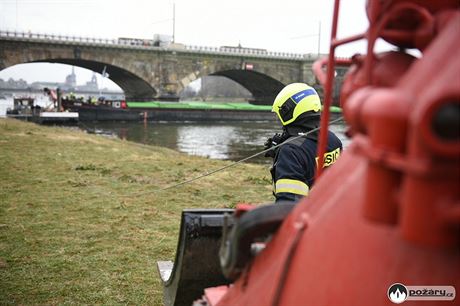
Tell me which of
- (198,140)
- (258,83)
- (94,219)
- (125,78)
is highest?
(258,83)

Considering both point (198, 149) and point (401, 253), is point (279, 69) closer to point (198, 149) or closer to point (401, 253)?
point (198, 149)

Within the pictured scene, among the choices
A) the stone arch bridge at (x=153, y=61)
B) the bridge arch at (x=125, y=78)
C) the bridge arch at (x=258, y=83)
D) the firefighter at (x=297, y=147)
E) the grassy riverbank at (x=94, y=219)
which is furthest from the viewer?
the bridge arch at (x=258, y=83)

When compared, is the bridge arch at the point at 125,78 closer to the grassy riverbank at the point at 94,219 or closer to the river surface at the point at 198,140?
the river surface at the point at 198,140

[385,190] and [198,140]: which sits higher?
[385,190]

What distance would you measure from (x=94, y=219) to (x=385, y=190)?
5.67 meters

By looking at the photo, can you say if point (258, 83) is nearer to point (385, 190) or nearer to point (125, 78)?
point (125, 78)

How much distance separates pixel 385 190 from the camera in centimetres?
98

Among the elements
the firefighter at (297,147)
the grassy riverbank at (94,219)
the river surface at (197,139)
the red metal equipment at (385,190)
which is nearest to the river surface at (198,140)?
the river surface at (197,139)

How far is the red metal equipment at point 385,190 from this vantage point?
864 millimetres

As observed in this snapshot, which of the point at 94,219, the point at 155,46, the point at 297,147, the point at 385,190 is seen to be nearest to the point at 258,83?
the point at 155,46

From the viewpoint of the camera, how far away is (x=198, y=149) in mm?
21750

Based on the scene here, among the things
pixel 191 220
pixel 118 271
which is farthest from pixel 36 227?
pixel 191 220

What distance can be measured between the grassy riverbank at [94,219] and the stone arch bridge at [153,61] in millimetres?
35950

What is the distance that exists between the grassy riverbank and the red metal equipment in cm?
292
